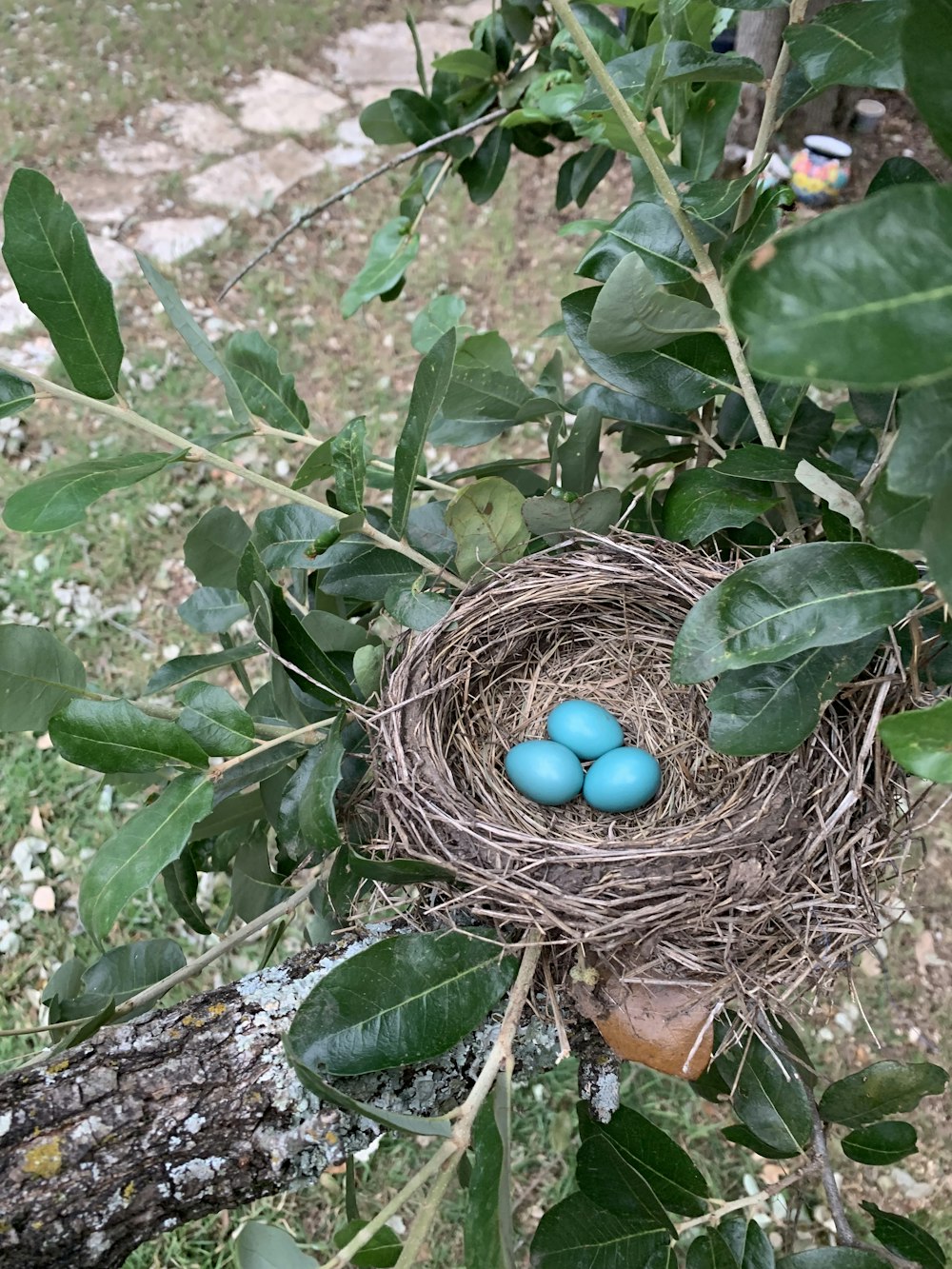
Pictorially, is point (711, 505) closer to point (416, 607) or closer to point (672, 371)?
point (672, 371)

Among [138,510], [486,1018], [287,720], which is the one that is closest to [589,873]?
[486,1018]

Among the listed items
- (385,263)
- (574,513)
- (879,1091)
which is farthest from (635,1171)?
(385,263)

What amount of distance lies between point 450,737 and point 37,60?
3.98 m

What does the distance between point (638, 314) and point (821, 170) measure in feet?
8.86

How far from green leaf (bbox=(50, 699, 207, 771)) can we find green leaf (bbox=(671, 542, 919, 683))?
14.3 inches

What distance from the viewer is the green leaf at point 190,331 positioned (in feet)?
2.56

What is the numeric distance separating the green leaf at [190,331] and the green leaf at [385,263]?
0.99 ft

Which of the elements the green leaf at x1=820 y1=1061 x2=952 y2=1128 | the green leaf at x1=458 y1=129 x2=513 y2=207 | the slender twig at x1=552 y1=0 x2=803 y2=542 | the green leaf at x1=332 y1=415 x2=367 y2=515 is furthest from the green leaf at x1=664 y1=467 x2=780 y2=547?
the green leaf at x1=458 y1=129 x2=513 y2=207

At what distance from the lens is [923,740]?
480mm

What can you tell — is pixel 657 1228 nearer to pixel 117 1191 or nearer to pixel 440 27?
pixel 117 1191

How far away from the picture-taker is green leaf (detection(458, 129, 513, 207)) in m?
1.28

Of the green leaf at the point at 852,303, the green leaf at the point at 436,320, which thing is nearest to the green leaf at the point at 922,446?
the green leaf at the point at 852,303

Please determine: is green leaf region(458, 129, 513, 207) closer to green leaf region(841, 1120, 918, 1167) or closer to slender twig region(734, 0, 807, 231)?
slender twig region(734, 0, 807, 231)

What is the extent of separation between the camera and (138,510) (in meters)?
2.65
